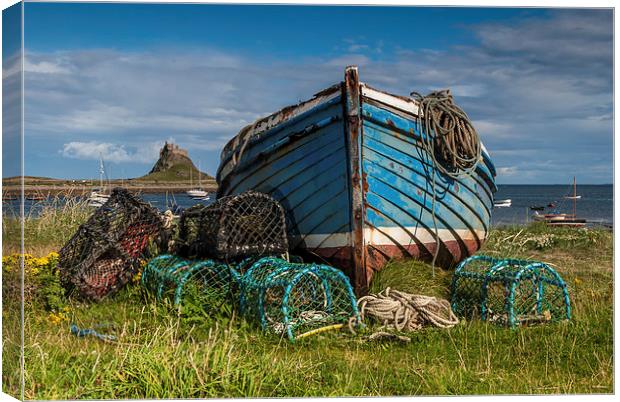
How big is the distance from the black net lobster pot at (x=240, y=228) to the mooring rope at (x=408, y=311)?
3.45 ft

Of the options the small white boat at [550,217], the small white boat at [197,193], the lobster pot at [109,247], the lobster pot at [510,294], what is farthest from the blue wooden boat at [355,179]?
the small white boat at [197,193]

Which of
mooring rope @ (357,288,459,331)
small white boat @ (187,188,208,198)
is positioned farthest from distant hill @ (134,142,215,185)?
mooring rope @ (357,288,459,331)

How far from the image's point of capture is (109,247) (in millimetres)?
6793

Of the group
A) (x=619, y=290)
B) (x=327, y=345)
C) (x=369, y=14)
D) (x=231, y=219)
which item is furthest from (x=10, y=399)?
(x=619, y=290)

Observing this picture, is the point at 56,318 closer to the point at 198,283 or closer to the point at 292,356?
the point at 198,283

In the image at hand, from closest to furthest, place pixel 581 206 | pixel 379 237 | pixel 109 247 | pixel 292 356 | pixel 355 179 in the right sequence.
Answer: pixel 292 356 < pixel 355 179 < pixel 109 247 < pixel 379 237 < pixel 581 206

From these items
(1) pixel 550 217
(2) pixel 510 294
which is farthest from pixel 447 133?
(1) pixel 550 217

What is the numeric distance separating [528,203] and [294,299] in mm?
48164

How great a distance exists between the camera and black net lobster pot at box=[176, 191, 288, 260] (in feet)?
21.0

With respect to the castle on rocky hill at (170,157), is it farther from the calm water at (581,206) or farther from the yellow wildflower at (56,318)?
the yellow wildflower at (56,318)

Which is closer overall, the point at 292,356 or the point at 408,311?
the point at 292,356

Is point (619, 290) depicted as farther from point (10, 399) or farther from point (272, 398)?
point (10, 399)

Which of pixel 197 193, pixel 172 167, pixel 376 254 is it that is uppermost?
pixel 172 167

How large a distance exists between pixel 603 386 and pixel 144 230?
4.61 m
